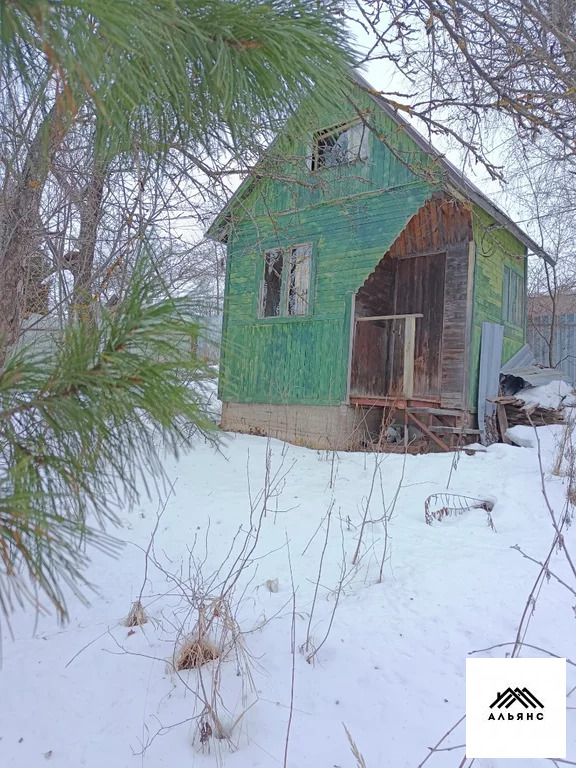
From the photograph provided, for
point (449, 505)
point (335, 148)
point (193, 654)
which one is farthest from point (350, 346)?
point (193, 654)

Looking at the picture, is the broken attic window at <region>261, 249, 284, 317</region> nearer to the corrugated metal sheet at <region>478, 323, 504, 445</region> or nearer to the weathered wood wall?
the weathered wood wall

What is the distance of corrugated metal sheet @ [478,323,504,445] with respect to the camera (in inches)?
324

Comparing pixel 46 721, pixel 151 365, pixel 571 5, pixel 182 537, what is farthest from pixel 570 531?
pixel 151 365

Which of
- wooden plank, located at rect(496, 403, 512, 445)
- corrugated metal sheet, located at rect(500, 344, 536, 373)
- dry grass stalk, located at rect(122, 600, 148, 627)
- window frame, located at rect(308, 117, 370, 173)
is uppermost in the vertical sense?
window frame, located at rect(308, 117, 370, 173)

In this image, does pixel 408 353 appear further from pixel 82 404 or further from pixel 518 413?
pixel 82 404

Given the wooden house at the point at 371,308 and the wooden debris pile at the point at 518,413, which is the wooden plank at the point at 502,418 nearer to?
the wooden debris pile at the point at 518,413

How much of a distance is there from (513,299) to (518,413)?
2.42 m

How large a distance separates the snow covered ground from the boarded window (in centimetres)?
570

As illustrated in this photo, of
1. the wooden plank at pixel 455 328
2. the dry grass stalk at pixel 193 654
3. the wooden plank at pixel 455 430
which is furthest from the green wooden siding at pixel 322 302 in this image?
the dry grass stalk at pixel 193 654

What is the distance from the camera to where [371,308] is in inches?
365

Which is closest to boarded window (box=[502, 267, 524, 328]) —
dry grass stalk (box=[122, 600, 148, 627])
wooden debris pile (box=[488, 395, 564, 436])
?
wooden debris pile (box=[488, 395, 564, 436])

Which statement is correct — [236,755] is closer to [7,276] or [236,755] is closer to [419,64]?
[7,276]

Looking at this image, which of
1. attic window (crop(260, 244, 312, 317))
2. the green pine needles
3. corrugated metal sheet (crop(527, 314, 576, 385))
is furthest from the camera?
corrugated metal sheet (crop(527, 314, 576, 385))

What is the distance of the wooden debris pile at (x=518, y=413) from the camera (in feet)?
26.3
